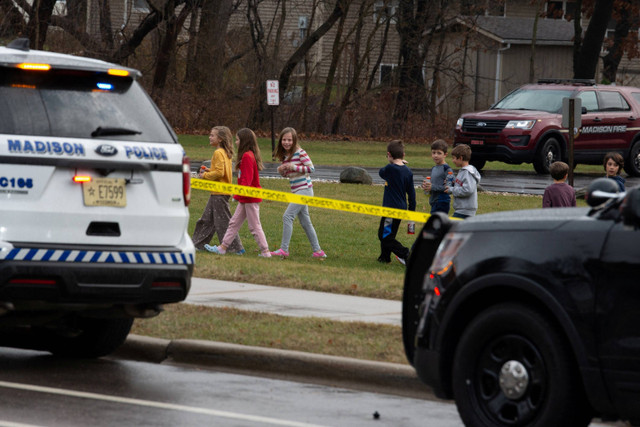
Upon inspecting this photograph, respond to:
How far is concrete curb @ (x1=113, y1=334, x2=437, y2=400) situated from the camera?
25.6 ft

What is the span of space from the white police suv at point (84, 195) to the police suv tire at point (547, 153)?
1938cm

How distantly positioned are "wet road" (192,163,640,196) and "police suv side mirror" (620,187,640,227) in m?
17.6

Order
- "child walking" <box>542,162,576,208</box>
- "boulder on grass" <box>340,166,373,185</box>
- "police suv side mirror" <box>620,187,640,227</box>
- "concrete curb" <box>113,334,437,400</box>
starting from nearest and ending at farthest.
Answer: "police suv side mirror" <box>620,187,640,227</box> < "concrete curb" <box>113,334,437,400</box> < "child walking" <box>542,162,576,208</box> < "boulder on grass" <box>340,166,373,185</box>

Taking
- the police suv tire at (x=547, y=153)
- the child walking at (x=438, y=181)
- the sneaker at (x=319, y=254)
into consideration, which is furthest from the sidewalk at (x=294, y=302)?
the police suv tire at (x=547, y=153)

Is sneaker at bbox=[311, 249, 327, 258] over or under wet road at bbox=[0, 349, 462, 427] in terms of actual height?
under

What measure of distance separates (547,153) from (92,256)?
799 inches

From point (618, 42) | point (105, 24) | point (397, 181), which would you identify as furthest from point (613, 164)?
point (618, 42)

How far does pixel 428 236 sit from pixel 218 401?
1.61 metres

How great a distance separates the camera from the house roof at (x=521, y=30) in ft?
183

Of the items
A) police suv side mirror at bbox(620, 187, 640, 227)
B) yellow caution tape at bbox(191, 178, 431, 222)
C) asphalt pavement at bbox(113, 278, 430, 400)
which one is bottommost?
asphalt pavement at bbox(113, 278, 430, 400)

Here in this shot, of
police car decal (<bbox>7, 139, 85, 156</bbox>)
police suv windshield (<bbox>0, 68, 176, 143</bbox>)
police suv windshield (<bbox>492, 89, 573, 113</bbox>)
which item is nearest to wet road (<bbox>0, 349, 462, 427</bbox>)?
police car decal (<bbox>7, 139, 85, 156</bbox>)

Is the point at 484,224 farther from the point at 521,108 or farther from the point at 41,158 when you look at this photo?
the point at 521,108

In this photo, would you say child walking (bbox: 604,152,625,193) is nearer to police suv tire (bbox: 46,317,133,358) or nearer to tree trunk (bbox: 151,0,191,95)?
police suv tire (bbox: 46,317,133,358)

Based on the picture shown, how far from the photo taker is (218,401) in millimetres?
7223
